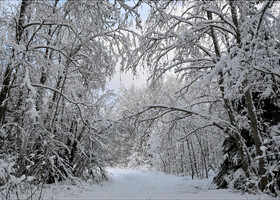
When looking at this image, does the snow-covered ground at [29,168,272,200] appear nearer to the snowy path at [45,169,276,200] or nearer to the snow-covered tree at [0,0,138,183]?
the snowy path at [45,169,276,200]

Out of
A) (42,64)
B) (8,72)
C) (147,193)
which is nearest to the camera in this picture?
(8,72)

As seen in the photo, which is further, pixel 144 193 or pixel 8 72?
pixel 144 193

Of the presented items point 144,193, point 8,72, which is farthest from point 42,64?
point 144,193

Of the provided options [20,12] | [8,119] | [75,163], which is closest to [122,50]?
[20,12]

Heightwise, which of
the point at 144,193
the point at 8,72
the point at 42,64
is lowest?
the point at 144,193

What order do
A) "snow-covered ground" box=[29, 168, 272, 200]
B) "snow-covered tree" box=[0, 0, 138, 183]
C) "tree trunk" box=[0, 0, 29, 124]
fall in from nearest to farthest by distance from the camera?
"snow-covered tree" box=[0, 0, 138, 183]
"tree trunk" box=[0, 0, 29, 124]
"snow-covered ground" box=[29, 168, 272, 200]

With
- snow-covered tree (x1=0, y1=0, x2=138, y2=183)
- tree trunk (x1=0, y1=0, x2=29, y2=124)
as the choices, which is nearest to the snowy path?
snow-covered tree (x1=0, y1=0, x2=138, y2=183)

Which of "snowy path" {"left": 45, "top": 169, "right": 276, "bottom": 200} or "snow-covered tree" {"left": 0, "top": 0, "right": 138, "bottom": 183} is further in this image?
"snowy path" {"left": 45, "top": 169, "right": 276, "bottom": 200}

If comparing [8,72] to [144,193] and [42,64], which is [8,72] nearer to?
[42,64]

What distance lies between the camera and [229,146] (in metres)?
7.61

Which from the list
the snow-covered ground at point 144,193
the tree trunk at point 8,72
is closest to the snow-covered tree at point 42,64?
the tree trunk at point 8,72

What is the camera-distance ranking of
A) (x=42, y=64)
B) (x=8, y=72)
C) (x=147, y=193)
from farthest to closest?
(x=147, y=193) → (x=42, y=64) → (x=8, y=72)

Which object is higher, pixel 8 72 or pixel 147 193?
pixel 8 72

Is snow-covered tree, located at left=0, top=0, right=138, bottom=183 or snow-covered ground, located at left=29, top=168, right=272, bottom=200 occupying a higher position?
snow-covered tree, located at left=0, top=0, right=138, bottom=183
